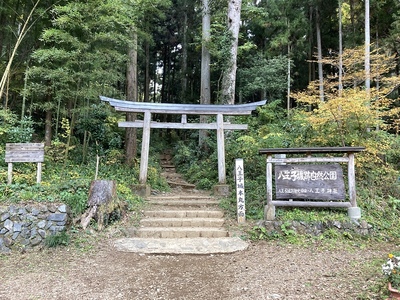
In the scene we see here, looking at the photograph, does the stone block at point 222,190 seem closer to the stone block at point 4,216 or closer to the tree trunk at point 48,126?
the stone block at point 4,216

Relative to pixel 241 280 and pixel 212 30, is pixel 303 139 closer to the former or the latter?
pixel 241 280

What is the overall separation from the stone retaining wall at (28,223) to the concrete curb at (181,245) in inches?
44.4

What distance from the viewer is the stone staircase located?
5.27 m

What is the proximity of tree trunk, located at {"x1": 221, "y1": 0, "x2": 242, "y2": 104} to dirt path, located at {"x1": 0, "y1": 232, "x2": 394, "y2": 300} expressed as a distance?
6261mm

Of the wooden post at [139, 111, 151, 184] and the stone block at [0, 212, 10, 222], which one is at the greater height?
the wooden post at [139, 111, 151, 184]

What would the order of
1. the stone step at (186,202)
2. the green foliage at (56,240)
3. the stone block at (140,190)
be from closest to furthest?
the green foliage at (56,240) → the stone step at (186,202) → the stone block at (140,190)

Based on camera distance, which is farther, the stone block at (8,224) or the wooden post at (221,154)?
the wooden post at (221,154)

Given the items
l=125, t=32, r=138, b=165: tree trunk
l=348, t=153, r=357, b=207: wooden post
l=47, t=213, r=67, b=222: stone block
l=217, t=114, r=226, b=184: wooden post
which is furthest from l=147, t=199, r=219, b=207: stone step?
l=125, t=32, r=138, b=165: tree trunk

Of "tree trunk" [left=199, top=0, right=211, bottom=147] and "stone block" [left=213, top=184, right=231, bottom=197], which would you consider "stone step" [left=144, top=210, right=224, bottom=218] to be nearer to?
"stone block" [left=213, top=184, right=231, bottom=197]

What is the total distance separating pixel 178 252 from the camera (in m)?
4.53

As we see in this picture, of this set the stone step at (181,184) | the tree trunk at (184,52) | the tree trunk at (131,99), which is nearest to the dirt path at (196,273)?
the stone step at (181,184)

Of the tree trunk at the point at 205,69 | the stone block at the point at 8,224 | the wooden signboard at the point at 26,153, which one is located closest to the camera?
the stone block at the point at 8,224

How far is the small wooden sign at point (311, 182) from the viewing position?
5.38m

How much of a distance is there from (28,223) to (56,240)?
635 mm
